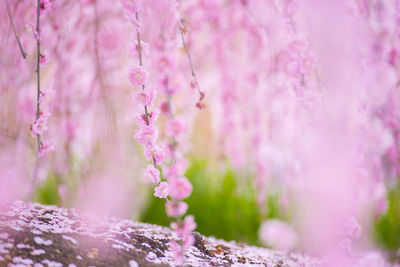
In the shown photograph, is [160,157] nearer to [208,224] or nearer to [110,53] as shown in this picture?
[110,53]

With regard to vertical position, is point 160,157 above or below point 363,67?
below

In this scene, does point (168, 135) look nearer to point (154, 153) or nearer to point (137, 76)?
point (154, 153)

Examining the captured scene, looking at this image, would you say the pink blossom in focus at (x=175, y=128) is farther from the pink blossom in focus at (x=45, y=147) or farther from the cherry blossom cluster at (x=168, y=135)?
the pink blossom in focus at (x=45, y=147)

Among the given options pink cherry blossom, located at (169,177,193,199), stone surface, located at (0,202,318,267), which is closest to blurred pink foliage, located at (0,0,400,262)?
pink cherry blossom, located at (169,177,193,199)

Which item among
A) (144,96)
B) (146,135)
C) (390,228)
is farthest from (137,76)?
(390,228)

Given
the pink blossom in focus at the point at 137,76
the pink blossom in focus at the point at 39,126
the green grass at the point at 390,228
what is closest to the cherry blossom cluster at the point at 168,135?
the pink blossom in focus at the point at 137,76

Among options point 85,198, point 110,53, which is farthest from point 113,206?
point 110,53

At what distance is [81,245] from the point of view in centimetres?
156

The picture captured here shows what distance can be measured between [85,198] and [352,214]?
147cm

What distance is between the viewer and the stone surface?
142cm

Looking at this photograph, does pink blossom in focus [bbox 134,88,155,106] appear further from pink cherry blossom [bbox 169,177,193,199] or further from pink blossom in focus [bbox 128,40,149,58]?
pink cherry blossom [bbox 169,177,193,199]

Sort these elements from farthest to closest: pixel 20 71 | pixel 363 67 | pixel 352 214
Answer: pixel 20 71
pixel 363 67
pixel 352 214

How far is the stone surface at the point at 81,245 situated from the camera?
1.42m

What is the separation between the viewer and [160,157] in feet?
4.27
